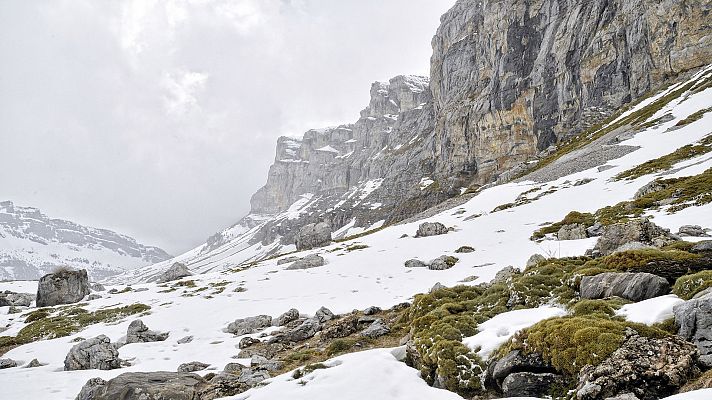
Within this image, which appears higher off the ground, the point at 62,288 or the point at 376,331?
the point at 62,288

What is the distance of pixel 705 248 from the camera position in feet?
40.0

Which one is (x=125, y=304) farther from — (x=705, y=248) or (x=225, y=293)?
(x=705, y=248)

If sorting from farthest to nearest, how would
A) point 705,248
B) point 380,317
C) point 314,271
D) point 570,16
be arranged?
point 570,16 → point 314,271 → point 380,317 → point 705,248

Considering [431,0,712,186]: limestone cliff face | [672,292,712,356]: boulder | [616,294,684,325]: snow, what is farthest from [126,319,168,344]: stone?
[431,0,712,186]: limestone cliff face

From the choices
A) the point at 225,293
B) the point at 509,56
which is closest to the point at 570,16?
the point at 509,56

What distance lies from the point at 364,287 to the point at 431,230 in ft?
62.6

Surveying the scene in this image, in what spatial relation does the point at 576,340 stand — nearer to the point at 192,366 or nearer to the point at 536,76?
the point at 192,366

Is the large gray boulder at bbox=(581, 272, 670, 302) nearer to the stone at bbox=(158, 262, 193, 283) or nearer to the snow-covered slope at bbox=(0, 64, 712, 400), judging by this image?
the snow-covered slope at bbox=(0, 64, 712, 400)

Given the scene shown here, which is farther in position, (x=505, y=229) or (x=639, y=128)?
(x=639, y=128)

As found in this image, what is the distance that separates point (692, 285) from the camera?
9.43 metres

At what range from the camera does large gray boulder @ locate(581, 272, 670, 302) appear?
10.4 m

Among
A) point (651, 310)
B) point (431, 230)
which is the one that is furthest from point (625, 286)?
point (431, 230)

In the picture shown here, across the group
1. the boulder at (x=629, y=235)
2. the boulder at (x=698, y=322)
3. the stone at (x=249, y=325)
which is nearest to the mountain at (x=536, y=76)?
the boulder at (x=629, y=235)

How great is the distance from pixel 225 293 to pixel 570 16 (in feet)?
403
